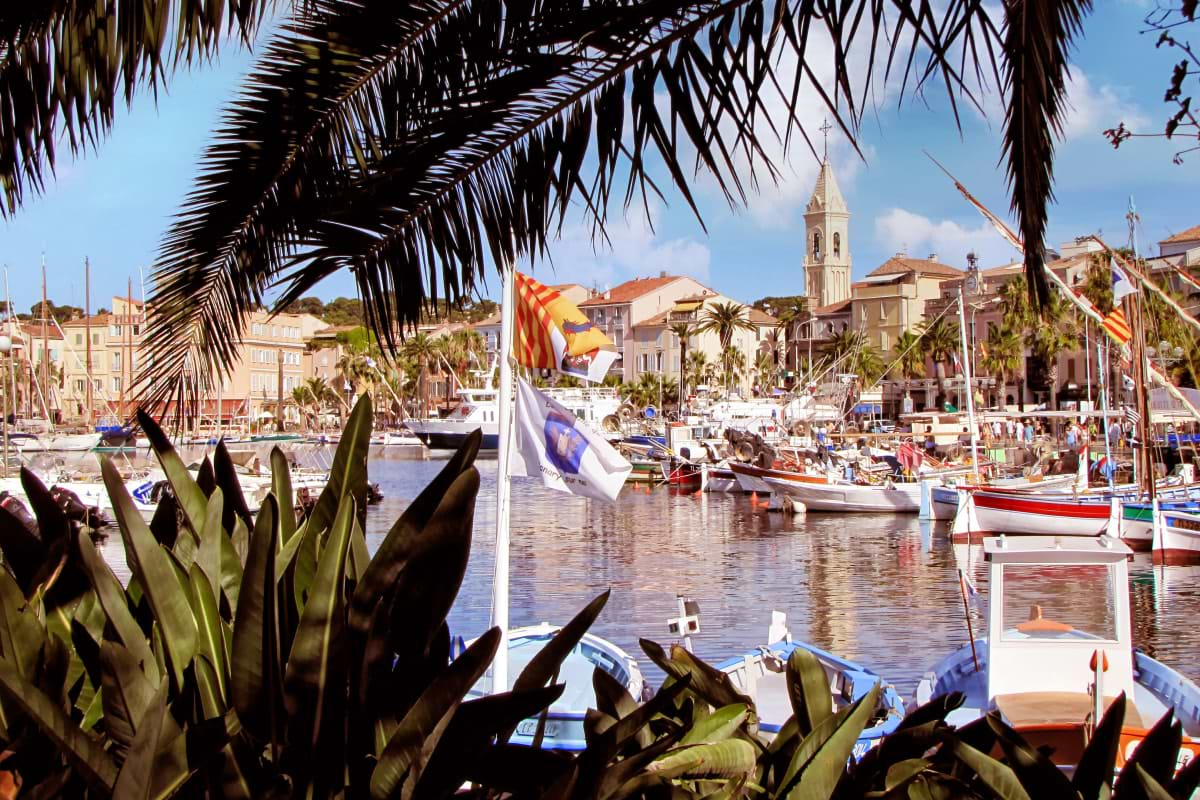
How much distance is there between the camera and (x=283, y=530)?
404 centimetres

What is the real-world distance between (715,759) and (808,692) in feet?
1.75

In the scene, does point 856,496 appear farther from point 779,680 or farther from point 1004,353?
point 1004,353

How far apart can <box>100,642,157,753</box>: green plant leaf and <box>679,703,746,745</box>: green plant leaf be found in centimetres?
161

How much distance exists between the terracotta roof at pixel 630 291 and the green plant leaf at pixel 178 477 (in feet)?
413

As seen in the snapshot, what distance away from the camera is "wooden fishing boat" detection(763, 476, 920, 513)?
47.0m

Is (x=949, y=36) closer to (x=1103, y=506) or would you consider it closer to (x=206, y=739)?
(x=206, y=739)

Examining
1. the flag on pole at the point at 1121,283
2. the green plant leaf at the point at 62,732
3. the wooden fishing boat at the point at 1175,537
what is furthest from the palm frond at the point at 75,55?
the wooden fishing boat at the point at 1175,537

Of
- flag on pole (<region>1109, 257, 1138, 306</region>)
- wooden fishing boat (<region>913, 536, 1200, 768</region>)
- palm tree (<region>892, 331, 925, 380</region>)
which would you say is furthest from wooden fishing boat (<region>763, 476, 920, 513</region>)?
palm tree (<region>892, 331, 925, 380</region>)

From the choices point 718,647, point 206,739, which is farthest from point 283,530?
point 718,647

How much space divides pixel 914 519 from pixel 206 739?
147 feet

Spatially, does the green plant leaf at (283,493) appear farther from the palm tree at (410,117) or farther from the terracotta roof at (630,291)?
the terracotta roof at (630,291)

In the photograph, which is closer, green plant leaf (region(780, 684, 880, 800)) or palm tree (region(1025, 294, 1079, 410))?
green plant leaf (region(780, 684, 880, 800))

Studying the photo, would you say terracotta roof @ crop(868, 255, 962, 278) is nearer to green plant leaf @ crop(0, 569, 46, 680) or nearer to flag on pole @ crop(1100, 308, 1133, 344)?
flag on pole @ crop(1100, 308, 1133, 344)

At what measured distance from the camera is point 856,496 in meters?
47.4
